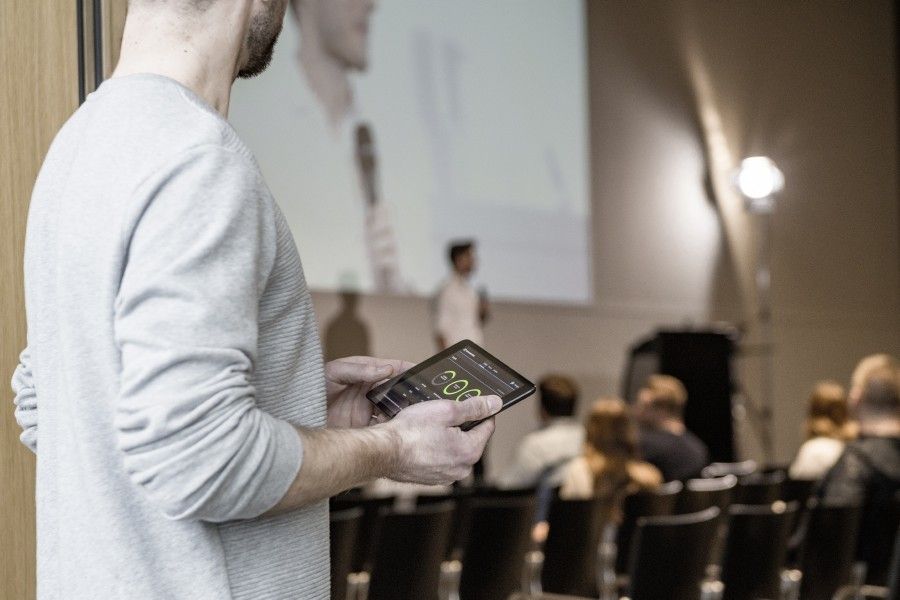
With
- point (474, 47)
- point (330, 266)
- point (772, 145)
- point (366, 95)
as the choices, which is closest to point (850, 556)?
point (330, 266)

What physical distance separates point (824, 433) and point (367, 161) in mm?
3561

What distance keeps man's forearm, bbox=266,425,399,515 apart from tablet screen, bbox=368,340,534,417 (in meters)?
0.13

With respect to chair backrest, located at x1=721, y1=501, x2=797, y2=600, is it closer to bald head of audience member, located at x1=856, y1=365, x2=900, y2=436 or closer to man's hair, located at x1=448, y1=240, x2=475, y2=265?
bald head of audience member, located at x1=856, y1=365, x2=900, y2=436

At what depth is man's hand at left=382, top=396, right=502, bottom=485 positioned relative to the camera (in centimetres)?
118

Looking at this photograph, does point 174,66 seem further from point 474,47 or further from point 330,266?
point 474,47

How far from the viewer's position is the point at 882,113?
13227 mm

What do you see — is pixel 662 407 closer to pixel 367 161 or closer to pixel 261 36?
pixel 367 161

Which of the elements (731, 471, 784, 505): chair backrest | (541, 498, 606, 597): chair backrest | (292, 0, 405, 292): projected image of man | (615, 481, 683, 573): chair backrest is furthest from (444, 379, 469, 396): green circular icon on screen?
(292, 0, 405, 292): projected image of man

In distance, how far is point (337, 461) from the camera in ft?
3.62

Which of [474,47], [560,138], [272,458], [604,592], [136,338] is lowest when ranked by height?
[604,592]

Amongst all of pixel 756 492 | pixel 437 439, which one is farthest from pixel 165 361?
pixel 756 492

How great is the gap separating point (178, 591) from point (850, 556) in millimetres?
3409

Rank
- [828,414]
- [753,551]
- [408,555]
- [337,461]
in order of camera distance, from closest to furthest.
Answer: [337,461] → [408,555] → [753,551] → [828,414]

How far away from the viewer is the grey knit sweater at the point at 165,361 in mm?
979
